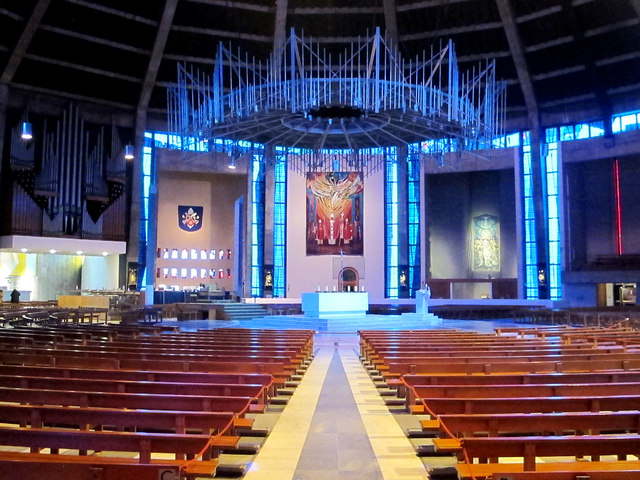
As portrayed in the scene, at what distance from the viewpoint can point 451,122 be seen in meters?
15.1

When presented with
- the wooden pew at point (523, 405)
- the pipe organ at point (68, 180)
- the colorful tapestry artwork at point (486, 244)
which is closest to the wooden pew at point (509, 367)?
the wooden pew at point (523, 405)

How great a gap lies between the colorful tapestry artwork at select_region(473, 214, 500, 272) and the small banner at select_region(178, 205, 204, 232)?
1625 cm

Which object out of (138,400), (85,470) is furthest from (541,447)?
(138,400)

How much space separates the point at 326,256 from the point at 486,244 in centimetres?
977

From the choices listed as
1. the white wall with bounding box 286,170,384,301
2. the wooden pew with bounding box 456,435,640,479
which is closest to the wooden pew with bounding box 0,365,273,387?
the wooden pew with bounding box 456,435,640,479

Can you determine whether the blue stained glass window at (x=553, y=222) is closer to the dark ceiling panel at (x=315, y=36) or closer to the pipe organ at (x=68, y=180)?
the dark ceiling panel at (x=315, y=36)

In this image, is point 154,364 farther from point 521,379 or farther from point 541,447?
point 541,447

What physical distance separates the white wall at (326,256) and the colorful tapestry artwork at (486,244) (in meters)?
6.41

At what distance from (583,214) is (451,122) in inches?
739

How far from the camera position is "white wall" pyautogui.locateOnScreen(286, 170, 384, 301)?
30.9 m

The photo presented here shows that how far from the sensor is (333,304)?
2119 cm

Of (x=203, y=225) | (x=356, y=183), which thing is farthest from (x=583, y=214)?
(x=203, y=225)

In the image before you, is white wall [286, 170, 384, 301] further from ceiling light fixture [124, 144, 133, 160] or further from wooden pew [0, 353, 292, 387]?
wooden pew [0, 353, 292, 387]

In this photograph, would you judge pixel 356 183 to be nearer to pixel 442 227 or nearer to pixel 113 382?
pixel 442 227
